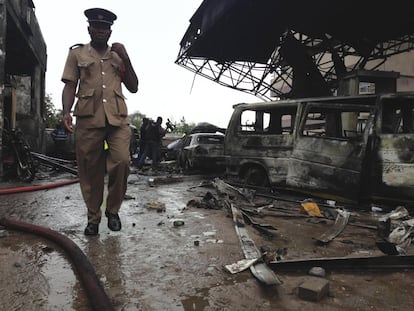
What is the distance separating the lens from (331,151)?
18.1 ft

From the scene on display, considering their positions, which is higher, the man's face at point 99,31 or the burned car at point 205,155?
the man's face at point 99,31

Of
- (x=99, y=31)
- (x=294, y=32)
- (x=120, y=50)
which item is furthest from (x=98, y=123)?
(x=294, y=32)

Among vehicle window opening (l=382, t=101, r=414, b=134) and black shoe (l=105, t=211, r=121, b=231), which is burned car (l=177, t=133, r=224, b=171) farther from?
black shoe (l=105, t=211, r=121, b=231)

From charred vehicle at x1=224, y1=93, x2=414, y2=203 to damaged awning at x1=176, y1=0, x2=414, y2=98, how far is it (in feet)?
16.3

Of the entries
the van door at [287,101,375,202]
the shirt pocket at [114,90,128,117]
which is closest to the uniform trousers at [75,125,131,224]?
the shirt pocket at [114,90,128,117]

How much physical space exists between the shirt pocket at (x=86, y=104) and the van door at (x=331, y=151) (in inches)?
135

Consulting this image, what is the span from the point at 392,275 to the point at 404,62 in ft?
74.0

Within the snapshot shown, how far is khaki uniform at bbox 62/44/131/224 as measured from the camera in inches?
133

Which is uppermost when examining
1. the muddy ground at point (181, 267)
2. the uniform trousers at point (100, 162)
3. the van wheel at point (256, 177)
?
the uniform trousers at point (100, 162)

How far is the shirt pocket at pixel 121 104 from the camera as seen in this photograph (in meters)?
3.44

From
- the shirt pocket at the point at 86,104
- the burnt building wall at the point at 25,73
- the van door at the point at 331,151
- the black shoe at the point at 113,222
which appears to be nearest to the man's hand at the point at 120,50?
the shirt pocket at the point at 86,104

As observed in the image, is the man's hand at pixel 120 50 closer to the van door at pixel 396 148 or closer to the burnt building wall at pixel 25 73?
the van door at pixel 396 148

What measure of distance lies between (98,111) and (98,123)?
105 mm

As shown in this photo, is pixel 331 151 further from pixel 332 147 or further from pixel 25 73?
pixel 25 73
